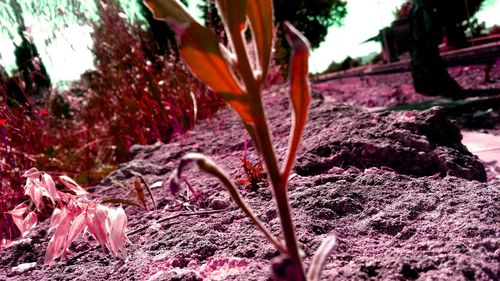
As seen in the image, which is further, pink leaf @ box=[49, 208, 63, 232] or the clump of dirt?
pink leaf @ box=[49, 208, 63, 232]

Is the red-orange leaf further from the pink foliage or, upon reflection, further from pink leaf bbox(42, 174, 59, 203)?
pink leaf bbox(42, 174, 59, 203)

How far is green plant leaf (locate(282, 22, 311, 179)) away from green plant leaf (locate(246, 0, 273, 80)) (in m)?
0.03

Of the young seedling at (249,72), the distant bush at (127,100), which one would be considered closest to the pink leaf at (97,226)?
the young seedling at (249,72)

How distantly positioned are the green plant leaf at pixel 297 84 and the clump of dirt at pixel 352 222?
23 cm

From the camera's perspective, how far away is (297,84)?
51 cm

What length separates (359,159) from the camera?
1.29 metres

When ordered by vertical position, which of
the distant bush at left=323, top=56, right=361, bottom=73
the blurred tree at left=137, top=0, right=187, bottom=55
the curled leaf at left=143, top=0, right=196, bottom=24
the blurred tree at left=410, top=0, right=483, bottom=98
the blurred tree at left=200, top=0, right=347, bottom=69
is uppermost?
the blurred tree at left=200, top=0, right=347, bottom=69

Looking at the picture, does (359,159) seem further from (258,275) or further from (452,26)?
(452,26)

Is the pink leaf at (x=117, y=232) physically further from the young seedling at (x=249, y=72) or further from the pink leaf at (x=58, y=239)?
the young seedling at (x=249, y=72)

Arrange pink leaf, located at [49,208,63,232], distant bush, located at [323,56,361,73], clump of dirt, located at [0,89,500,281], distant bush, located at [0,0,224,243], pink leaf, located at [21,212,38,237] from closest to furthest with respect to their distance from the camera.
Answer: clump of dirt, located at [0,89,500,281] < pink leaf, located at [49,208,63,232] < pink leaf, located at [21,212,38,237] < distant bush, located at [0,0,224,243] < distant bush, located at [323,56,361,73]

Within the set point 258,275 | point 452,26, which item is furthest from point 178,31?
point 452,26

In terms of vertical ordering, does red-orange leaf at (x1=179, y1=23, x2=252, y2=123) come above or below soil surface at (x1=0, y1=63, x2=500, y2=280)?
above

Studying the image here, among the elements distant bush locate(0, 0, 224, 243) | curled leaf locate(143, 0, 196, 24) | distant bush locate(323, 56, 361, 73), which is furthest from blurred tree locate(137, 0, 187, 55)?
distant bush locate(323, 56, 361, 73)

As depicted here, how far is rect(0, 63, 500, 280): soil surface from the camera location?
27.5 inches
